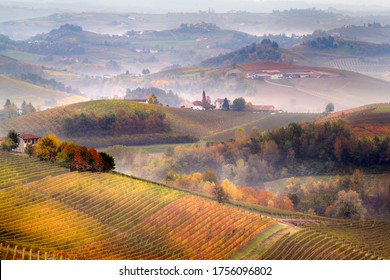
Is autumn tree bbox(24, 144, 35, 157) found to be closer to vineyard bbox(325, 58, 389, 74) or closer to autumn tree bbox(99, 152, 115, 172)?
autumn tree bbox(99, 152, 115, 172)

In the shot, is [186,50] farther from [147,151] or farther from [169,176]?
[169,176]

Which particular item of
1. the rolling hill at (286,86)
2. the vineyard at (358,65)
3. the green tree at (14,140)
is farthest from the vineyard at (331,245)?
the vineyard at (358,65)

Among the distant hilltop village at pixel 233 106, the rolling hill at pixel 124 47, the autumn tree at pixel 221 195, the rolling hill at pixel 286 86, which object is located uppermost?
the autumn tree at pixel 221 195

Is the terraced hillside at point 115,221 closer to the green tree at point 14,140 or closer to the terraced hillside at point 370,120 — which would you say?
the green tree at point 14,140

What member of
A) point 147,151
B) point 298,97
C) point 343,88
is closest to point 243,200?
point 147,151

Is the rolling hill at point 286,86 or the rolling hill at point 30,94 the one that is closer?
the rolling hill at point 30,94

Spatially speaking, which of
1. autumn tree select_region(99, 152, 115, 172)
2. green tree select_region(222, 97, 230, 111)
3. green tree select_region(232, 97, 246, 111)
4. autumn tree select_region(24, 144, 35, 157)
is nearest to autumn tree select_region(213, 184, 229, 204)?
autumn tree select_region(99, 152, 115, 172)
